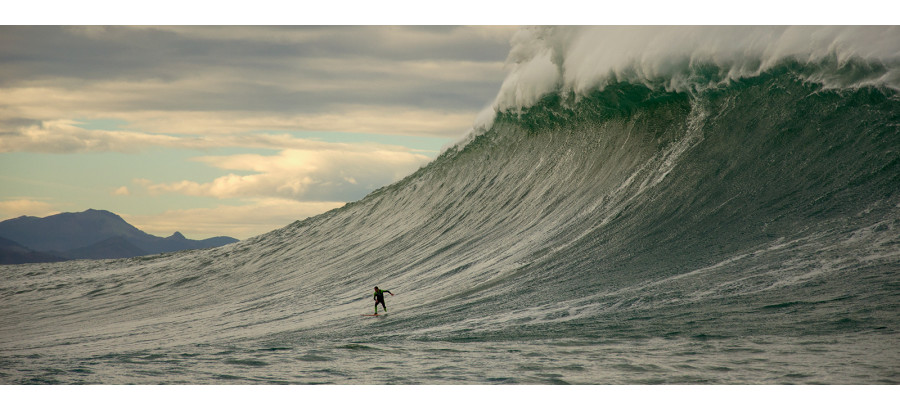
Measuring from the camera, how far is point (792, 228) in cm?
716

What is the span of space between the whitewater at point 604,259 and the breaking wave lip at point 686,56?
3 centimetres

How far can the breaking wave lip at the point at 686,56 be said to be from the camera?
7.98 metres

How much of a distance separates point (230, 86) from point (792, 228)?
591 cm

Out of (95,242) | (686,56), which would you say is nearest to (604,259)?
(686,56)

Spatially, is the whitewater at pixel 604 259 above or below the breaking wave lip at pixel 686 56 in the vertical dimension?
below

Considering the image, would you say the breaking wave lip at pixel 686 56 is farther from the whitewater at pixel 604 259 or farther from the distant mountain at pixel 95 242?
the distant mountain at pixel 95 242

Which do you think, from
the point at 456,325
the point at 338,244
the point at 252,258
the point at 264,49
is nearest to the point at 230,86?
the point at 264,49

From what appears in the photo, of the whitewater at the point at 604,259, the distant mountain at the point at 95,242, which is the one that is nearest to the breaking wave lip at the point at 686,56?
the whitewater at the point at 604,259

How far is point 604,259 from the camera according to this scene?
26.4 ft

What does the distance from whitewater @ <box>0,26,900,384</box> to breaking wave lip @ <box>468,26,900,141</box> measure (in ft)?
0.10

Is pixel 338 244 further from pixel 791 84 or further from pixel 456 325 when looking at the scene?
pixel 791 84

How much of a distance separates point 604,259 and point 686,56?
130 inches

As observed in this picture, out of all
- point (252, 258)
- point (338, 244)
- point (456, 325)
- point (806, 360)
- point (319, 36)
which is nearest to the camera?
point (806, 360)

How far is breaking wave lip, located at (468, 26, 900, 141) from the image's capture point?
7.98 meters
